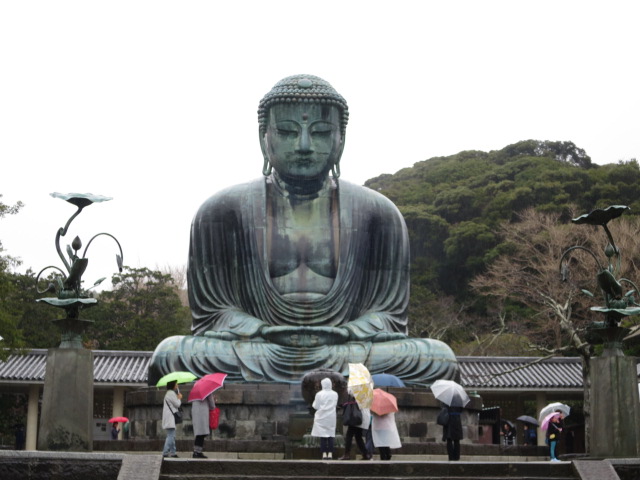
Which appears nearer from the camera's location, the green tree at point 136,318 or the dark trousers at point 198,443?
the dark trousers at point 198,443

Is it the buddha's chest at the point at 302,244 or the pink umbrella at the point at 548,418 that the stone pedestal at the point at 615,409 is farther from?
the buddha's chest at the point at 302,244

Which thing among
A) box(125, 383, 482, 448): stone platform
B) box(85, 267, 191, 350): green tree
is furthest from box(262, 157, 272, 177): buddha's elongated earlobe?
box(85, 267, 191, 350): green tree

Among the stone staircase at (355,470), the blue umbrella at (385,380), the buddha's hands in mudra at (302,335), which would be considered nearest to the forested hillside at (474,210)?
the buddha's hands in mudra at (302,335)

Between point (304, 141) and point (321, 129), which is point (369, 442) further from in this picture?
point (321, 129)

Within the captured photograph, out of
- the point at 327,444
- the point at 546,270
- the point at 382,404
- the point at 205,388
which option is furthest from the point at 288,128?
the point at 546,270

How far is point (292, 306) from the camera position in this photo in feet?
48.8

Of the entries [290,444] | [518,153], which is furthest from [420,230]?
[290,444]

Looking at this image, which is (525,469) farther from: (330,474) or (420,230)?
(420,230)

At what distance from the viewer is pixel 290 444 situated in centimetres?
1214

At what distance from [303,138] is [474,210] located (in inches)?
1154

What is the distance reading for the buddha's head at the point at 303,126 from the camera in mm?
15391

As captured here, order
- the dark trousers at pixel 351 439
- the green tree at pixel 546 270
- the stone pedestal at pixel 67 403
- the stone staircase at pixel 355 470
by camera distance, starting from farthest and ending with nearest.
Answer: the green tree at pixel 546 270 → the dark trousers at pixel 351 439 → the stone pedestal at pixel 67 403 → the stone staircase at pixel 355 470

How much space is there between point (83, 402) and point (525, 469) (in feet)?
13.6

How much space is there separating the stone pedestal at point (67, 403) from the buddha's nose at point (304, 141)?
5707 mm
